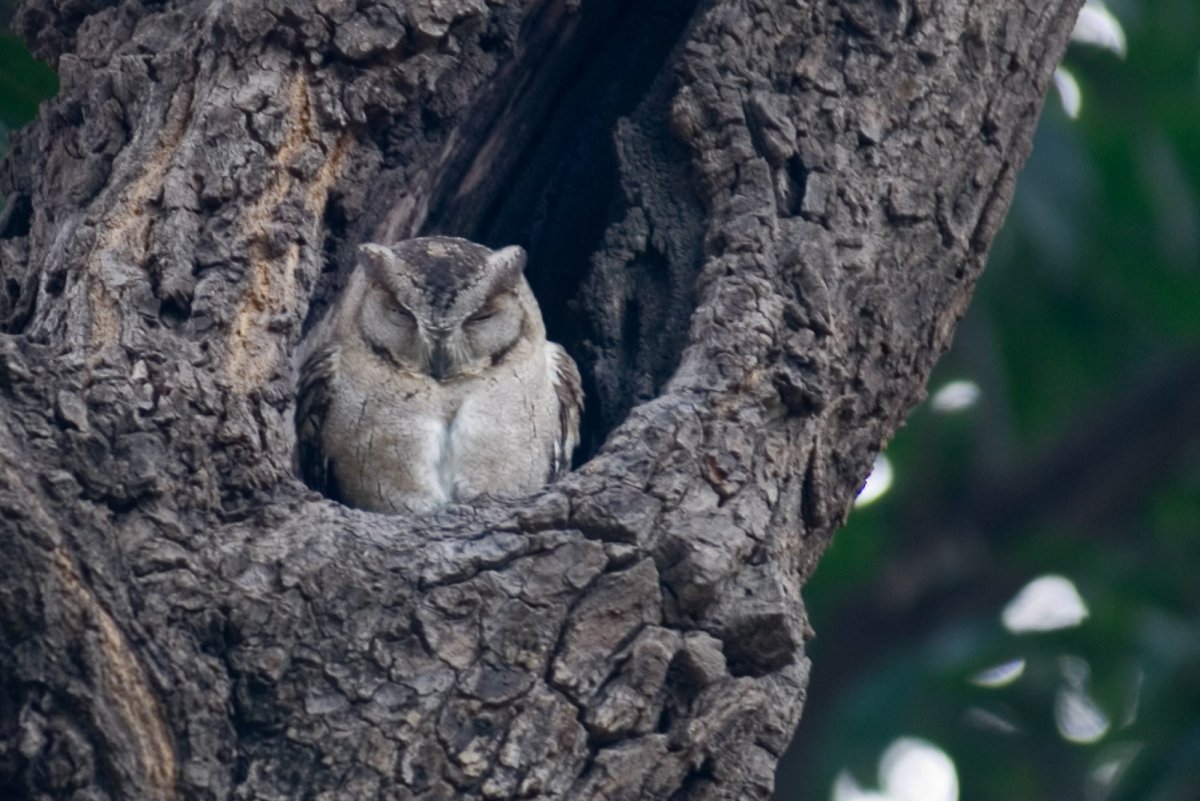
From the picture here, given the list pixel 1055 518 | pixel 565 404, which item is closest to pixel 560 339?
pixel 565 404

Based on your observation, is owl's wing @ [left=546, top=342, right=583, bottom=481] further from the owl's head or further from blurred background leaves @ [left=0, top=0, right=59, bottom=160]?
blurred background leaves @ [left=0, top=0, right=59, bottom=160]

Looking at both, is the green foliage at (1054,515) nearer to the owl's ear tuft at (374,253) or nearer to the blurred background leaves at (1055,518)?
the blurred background leaves at (1055,518)

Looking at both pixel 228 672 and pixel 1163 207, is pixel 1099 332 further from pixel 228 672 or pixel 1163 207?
pixel 228 672

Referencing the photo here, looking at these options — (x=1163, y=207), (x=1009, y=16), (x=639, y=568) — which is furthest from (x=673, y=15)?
A: (x=1163, y=207)

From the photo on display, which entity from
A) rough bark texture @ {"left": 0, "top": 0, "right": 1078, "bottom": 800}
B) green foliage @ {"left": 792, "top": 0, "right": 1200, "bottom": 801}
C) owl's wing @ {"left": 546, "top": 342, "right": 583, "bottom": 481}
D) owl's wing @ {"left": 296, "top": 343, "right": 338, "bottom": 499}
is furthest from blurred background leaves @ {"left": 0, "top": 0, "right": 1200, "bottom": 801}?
owl's wing @ {"left": 296, "top": 343, "right": 338, "bottom": 499}

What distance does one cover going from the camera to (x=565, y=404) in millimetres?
4621

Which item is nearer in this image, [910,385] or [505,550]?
[505,550]

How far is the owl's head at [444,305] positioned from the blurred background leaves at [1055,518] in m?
4.10

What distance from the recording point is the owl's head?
4410 mm

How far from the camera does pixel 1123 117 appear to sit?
28.5 ft

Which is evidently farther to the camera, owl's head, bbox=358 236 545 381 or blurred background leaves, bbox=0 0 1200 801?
blurred background leaves, bbox=0 0 1200 801

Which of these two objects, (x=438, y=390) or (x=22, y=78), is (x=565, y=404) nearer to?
(x=438, y=390)

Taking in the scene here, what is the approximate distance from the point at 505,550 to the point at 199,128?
1.23m

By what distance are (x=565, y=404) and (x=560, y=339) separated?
0.39 metres
